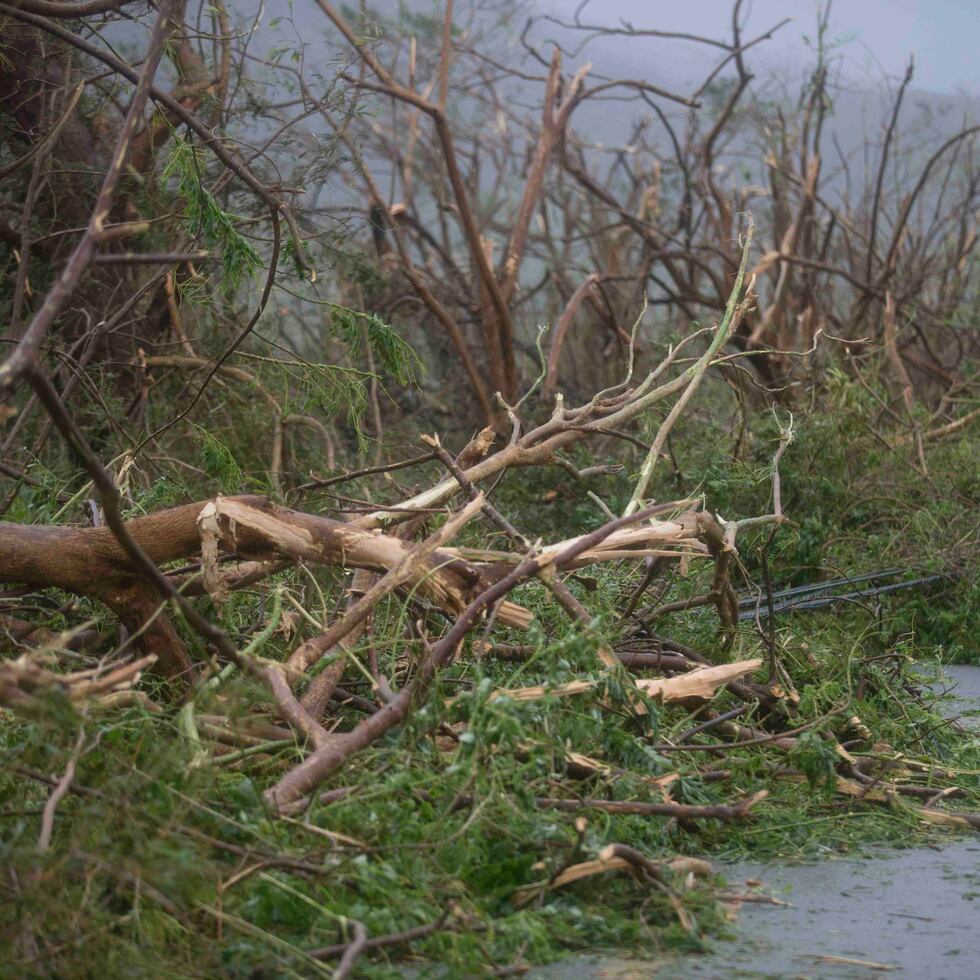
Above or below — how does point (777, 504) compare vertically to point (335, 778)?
above

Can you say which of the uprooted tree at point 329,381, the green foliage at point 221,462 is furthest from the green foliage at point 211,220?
the green foliage at point 221,462

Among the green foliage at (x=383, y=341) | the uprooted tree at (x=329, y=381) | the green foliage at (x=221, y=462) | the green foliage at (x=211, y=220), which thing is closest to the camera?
the uprooted tree at (x=329, y=381)

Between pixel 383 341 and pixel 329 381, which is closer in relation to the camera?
pixel 383 341

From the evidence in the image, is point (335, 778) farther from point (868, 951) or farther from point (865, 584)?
point (865, 584)

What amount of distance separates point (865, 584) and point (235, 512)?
10.1ft

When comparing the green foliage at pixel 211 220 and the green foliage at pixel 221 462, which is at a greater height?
the green foliage at pixel 211 220

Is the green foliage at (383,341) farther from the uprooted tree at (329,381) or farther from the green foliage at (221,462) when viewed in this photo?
the green foliage at (221,462)

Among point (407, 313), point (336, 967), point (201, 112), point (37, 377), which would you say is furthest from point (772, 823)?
point (407, 313)

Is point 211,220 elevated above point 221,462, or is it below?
above

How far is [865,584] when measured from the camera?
4984mm

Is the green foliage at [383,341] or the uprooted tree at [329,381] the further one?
the green foliage at [383,341]

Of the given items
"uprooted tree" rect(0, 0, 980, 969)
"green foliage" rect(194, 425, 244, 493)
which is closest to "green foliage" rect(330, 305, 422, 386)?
"uprooted tree" rect(0, 0, 980, 969)

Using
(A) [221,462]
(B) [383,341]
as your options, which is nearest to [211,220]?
(B) [383,341]

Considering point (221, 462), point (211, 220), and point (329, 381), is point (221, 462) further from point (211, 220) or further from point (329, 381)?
point (211, 220)
